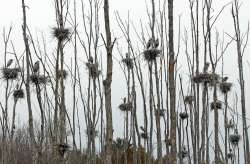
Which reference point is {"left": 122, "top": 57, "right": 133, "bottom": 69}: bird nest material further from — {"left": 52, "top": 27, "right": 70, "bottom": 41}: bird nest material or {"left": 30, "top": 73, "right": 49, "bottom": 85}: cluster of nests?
{"left": 52, "top": 27, "right": 70, "bottom": 41}: bird nest material

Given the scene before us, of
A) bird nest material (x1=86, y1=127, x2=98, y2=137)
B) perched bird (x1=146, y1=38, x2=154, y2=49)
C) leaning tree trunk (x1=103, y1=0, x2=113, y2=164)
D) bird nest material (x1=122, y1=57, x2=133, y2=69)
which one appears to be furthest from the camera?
bird nest material (x1=122, y1=57, x2=133, y2=69)

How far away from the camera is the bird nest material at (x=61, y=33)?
10.2m

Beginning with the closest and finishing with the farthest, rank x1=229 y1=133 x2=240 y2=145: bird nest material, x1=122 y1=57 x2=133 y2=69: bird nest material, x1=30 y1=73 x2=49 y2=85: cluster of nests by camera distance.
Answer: x1=30 y1=73 x2=49 y2=85: cluster of nests → x1=122 y1=57 x2=133 y2=69: bird nest material → x1=229 y1=133 x2=240 y2=145: bird nest material

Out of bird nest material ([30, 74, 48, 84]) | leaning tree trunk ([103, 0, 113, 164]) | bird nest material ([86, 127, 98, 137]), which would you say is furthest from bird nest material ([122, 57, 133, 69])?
leaning tree trunk ([103, 0, 113, 164])

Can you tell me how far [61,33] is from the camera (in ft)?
33.5

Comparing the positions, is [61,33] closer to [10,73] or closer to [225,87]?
[10,73]

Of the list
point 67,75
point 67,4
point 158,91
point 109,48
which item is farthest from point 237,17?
point 67,75

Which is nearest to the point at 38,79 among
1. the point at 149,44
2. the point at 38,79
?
the point at 38,79

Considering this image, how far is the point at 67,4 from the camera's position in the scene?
9.86 m

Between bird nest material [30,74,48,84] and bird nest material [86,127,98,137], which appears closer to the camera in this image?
bird nest material [86,127,98,137]

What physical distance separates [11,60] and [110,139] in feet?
29.2

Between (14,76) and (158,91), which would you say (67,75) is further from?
(158,91)

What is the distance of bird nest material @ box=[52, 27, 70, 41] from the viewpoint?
403 inches

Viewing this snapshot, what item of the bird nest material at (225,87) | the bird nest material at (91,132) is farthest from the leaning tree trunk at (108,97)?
the bird nest material at (225,87)
